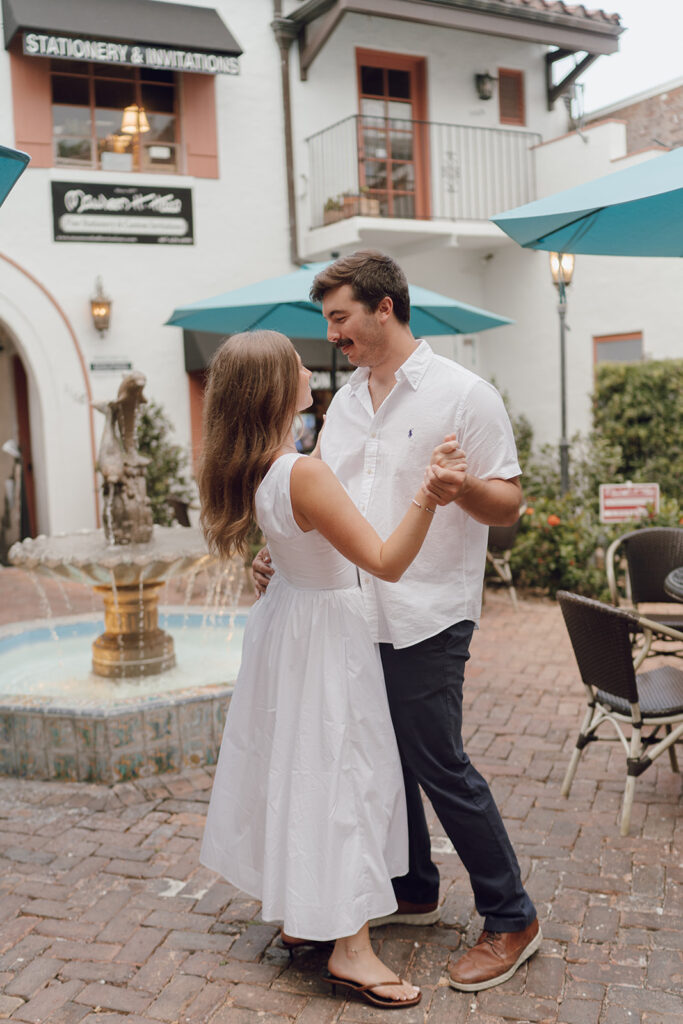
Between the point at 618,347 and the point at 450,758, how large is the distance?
376 inches

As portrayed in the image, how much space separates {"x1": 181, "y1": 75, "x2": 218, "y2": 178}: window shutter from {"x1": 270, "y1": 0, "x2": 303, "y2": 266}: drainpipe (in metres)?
Answer: 0.93

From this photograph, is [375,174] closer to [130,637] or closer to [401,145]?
[401,145]

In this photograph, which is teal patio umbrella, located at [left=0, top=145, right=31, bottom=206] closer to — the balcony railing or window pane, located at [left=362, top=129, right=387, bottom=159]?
the balcony railing

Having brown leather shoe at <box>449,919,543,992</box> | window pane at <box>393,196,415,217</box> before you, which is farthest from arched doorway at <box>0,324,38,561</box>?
brown leather shoe at <box>449,919,543,992</box>

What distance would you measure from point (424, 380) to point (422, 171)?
10.4 meters

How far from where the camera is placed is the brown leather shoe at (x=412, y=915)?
9.68 ft

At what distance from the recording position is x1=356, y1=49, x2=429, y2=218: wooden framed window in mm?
11945

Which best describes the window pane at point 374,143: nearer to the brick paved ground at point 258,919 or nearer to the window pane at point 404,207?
the window pane at point 404,207

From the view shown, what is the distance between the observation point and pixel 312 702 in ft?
8.22

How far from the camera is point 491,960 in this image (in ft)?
8.59

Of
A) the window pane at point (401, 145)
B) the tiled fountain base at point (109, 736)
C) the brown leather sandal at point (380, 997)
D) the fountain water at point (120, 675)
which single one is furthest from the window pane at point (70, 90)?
the brown leather sandal at point (380, 997)

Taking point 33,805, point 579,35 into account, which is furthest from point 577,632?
point 579,35

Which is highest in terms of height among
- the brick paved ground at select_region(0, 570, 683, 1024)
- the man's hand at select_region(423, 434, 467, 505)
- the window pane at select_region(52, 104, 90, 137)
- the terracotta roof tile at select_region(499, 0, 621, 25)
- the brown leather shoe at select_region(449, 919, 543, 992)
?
the terracotta roof tile at select_region(499, 0, 621, 25)

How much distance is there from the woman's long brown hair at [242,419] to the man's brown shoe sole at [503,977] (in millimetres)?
1364
